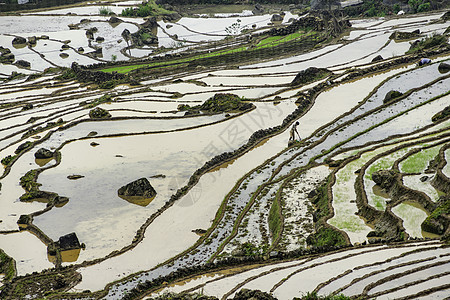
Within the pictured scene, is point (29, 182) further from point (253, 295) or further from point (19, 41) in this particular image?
point (19, 41)

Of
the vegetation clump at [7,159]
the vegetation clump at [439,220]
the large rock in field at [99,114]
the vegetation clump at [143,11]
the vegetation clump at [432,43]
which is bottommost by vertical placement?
the vegetation clump at [439,220]

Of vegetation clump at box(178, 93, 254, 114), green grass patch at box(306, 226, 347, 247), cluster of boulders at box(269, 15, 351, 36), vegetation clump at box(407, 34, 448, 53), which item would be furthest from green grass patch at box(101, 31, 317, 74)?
green grass patch at box(306, 226, 347, 247)

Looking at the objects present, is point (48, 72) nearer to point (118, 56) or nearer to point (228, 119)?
point (118, 56)

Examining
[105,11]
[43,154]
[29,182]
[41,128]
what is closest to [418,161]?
[29,182]

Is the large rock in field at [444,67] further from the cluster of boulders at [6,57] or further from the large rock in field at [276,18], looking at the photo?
the cluster of boulders at [6,57]

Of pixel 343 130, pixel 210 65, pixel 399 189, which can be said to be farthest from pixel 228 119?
pixel 210 65

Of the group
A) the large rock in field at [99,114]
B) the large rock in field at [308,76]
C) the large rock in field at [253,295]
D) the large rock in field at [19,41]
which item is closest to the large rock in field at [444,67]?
the large rock in field at [308,76]
